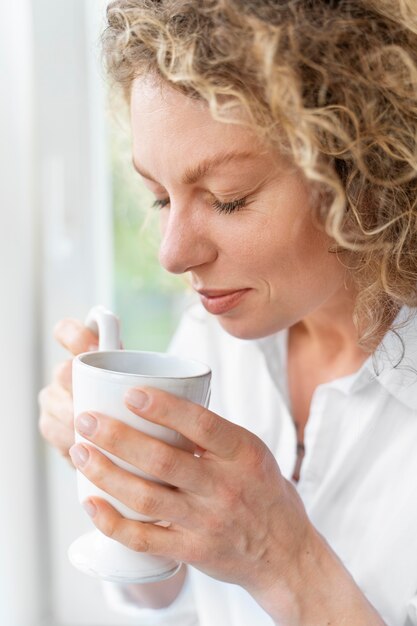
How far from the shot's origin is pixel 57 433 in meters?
1.07

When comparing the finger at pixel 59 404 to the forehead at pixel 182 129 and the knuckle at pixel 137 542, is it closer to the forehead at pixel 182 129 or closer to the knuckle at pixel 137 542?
the knuckle at pixel 137 542

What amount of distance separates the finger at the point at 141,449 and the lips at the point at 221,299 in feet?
0.74

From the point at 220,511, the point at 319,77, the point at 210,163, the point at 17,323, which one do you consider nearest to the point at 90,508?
the point at 220,511

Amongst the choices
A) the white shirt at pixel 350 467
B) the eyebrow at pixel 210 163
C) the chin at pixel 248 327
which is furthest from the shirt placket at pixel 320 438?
the eyebrow at pixel 210 163

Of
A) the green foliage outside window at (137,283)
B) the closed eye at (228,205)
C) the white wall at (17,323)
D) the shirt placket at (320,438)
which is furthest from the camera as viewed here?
the green foliage outside window at (137,283)

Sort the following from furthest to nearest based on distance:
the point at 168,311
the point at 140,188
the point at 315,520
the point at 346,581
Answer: the point at 168,311 < the point at 140,188 < the point at 315,520 < the point at 346,581

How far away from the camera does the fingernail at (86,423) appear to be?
768mm

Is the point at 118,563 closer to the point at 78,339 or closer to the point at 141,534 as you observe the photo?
the point at 141,534

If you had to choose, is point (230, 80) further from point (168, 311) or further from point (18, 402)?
point (168, 311)

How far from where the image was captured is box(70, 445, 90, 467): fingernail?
0.79 metres

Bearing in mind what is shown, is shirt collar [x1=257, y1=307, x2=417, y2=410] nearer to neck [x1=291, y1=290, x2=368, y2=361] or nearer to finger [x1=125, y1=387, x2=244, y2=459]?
neck [x1=291, y1=290, x2=368, y2=361]

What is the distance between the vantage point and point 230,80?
81cm

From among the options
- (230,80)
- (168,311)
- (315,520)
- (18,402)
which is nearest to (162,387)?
(230,80)

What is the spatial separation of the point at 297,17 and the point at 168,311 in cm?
120
